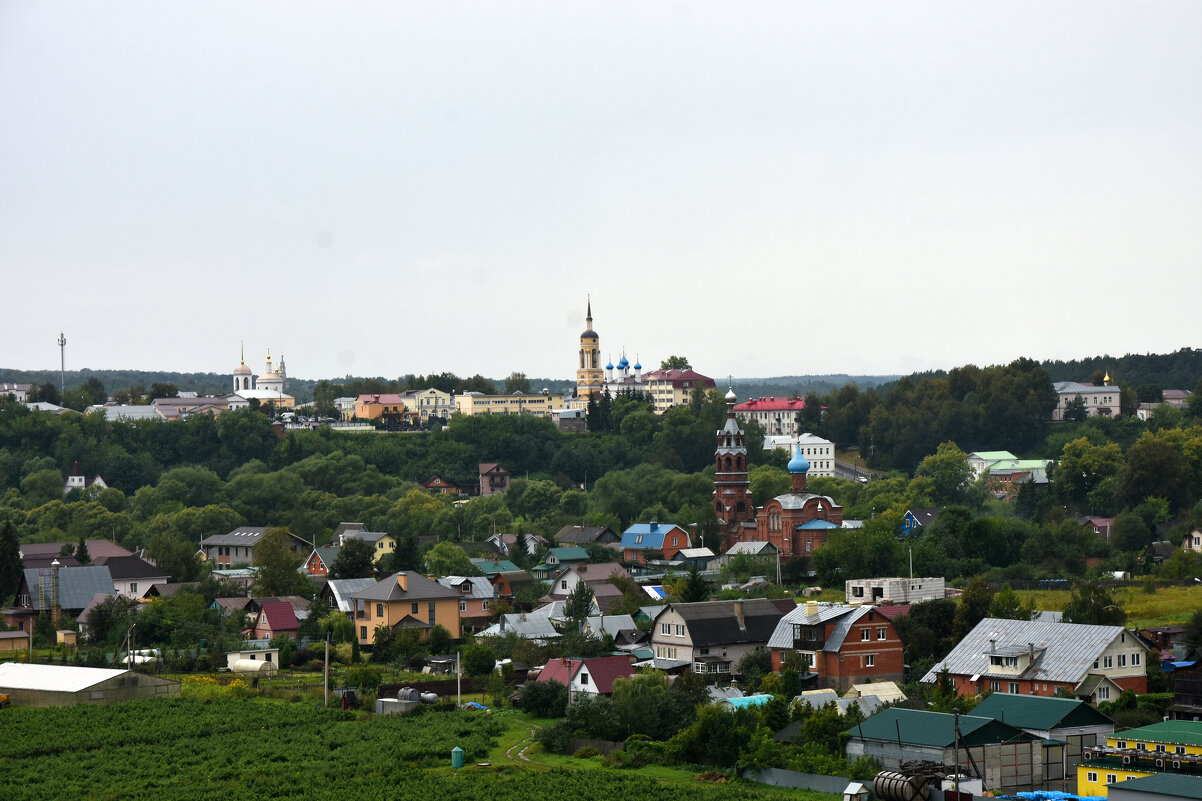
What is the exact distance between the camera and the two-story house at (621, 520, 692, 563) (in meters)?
72.1

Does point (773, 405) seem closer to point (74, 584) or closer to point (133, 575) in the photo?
point (133, 575)

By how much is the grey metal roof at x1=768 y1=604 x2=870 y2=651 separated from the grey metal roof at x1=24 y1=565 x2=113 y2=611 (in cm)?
2604

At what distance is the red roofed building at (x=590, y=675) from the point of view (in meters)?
37.3

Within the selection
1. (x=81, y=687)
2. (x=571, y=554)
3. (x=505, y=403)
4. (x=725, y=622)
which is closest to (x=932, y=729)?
(x=725, y=622)

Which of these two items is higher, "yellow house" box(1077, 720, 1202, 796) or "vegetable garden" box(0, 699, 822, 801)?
"yellow house" box(1077, 720, 1202, 796)

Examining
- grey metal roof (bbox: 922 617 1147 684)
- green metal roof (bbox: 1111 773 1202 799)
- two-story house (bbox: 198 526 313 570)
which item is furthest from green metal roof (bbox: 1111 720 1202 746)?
two-story house (bbox: 198 526 313 570)

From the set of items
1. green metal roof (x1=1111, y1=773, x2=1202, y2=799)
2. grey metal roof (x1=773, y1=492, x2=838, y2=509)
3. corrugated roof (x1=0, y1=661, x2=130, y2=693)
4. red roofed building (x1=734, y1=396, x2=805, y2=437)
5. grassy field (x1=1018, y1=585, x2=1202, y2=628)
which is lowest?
corrugated roof (x1=0, y1=661, x2=130, y2=693)

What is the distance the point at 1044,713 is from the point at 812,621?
9.64 m

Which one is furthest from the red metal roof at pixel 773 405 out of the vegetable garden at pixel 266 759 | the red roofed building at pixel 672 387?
the vegetable garden at pixel 266 759

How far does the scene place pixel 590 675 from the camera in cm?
3756

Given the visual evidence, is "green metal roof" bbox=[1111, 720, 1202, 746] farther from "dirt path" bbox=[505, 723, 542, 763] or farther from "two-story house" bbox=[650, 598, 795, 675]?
"two-story house" bbox=[650, 598, 795, 675]

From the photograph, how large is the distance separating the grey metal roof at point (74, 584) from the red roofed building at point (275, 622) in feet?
24.1

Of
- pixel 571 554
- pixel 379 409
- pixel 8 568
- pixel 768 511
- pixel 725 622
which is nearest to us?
pixel 725 622

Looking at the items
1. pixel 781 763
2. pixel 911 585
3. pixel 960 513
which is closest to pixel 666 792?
pixel 781 763
